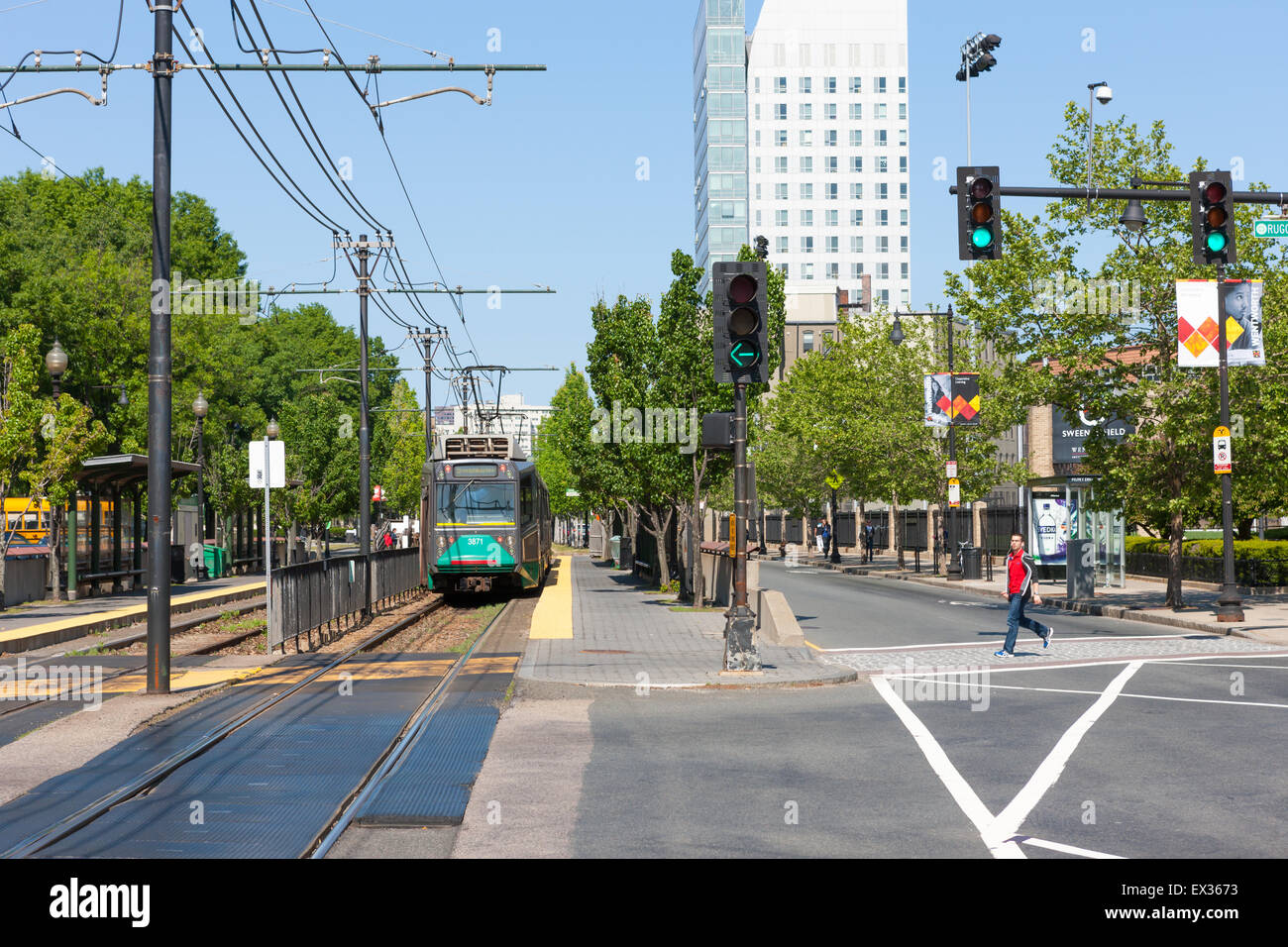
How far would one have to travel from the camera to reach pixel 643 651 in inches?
737

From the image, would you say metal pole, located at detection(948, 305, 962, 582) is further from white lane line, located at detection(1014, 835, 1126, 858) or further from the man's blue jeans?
white lane line, located at detection(1014, 835, 1126, 858)

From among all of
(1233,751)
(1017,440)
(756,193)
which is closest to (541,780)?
(1233,751)

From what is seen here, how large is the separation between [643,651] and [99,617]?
1235 centimetres

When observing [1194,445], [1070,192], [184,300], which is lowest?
[1194,445]

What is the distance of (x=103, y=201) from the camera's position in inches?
2254

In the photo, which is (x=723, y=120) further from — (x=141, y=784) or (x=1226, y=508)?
(x=141, y=784)

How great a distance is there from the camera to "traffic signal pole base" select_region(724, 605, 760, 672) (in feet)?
51.1

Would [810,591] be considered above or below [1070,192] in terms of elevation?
below

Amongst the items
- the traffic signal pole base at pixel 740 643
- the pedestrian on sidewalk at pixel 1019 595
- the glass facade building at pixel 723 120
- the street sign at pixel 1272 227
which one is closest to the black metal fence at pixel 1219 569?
the street sign at pixel 1272 227

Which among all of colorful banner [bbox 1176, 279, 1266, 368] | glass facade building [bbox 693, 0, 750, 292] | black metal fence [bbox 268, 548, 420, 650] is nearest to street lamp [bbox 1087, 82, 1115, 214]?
colorful banner [bbox 1176, 279, 1266, 368]

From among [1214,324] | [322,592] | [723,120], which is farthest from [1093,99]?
[723,120]

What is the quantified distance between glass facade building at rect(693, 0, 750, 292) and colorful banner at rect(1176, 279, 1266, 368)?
97.7 meters
